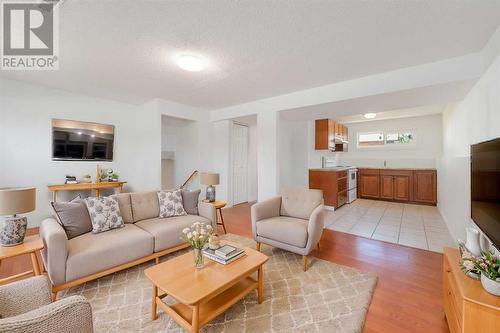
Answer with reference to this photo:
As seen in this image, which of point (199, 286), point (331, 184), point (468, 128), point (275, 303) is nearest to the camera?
point (199, 286)

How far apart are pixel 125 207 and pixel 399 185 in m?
6.43

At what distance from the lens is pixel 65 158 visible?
13.1 feet

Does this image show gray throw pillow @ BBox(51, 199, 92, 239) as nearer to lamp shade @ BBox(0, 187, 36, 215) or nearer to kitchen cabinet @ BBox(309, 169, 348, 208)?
lamp shade @ BBox(0, 187, 36, 215)

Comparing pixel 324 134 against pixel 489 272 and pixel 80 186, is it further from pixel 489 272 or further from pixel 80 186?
pixel 80 186

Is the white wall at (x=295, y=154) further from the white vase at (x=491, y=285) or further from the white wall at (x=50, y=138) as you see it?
the white vase at (x=491, y=285)

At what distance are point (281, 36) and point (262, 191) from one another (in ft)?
9.30

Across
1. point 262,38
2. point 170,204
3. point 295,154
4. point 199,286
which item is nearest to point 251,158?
point 295,154

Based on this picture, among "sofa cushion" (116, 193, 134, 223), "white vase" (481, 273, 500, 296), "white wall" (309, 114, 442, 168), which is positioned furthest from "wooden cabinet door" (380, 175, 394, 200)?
"sofa cushion" (116, 193, 134, 223)

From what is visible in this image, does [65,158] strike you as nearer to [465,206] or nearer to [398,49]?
[398,49]

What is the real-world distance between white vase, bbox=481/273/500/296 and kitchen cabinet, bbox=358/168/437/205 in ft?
17.3

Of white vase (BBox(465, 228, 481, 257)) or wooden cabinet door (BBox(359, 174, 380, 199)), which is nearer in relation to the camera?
white vase (BBox(465, 228, 481, 257))

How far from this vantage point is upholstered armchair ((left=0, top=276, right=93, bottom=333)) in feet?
2.42

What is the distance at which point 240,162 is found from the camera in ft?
19.3

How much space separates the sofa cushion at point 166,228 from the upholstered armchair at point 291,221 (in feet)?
2.61
